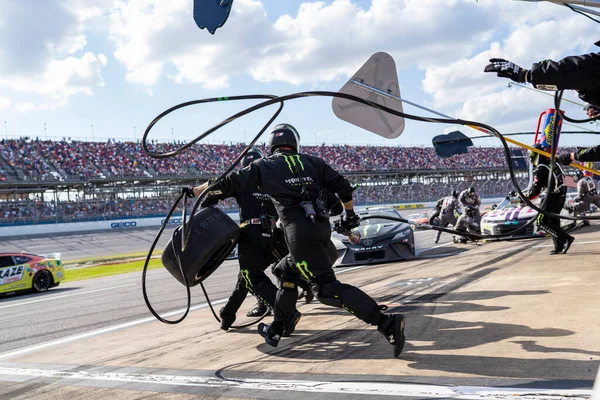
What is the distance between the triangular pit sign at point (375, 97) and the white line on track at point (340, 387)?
3266mm

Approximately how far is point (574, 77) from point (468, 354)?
1.99 meters

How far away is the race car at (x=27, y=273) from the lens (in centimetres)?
1280

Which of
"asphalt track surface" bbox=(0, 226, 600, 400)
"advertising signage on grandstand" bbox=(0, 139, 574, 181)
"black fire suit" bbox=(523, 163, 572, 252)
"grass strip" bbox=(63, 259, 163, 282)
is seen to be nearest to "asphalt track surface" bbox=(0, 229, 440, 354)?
"asphalt track surface" bbox=(0, 226, 600, 400)

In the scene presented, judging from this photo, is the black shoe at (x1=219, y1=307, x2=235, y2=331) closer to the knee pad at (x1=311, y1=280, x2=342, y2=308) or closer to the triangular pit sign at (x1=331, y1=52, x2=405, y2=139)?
the knee pad at (x1=311, y1=280, x2=342, y2=308)

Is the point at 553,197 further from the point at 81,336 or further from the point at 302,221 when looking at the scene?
the point at 81,336

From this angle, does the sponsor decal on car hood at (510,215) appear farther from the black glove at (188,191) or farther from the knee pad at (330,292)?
the black glove at (188,191)

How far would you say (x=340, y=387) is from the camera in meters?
3.04

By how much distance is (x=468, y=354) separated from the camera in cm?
352

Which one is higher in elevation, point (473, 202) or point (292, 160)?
point (292, 160)

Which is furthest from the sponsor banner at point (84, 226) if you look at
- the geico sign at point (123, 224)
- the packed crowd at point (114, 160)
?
the packed crowd at point (114, 160)

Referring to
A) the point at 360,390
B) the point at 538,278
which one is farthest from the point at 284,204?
the point at 538,278

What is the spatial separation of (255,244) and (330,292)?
55.6 inches

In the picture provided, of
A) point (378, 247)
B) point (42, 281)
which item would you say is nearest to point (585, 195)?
point (378, 247)

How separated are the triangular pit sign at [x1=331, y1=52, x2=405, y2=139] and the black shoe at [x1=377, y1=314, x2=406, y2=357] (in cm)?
269
